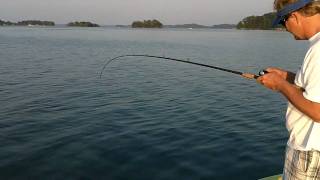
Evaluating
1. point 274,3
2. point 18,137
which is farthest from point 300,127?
point 18,137

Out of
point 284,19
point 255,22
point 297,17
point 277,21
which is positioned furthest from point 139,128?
point 255,22

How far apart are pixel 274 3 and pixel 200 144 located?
864cm

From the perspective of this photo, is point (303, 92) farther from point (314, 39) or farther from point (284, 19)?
point (284, 19)

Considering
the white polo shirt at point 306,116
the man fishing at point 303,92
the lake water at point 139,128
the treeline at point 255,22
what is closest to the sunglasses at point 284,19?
the man fishing at point 303,92

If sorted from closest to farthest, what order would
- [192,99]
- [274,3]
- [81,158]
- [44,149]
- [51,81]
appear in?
1. [274,3]
2. [81,158]
3. [44,149]
4. [192,99]
5. [51,81]

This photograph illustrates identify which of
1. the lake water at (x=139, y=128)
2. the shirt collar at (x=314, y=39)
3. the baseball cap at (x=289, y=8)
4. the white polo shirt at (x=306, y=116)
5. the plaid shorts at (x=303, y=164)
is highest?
the baseball cap at (x=289, y=8)

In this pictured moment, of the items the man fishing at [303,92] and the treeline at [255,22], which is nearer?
the man fishing at [303,92]

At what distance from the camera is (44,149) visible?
11102mm

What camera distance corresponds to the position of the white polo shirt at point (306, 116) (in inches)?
116

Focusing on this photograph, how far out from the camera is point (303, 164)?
3.33m

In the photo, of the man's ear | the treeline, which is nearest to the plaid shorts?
the man's ear

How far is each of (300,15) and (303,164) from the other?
127cm

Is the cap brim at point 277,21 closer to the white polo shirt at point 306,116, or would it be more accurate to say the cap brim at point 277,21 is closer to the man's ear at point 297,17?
the man's ear at point 297,17

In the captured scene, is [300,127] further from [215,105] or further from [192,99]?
[192,99]
